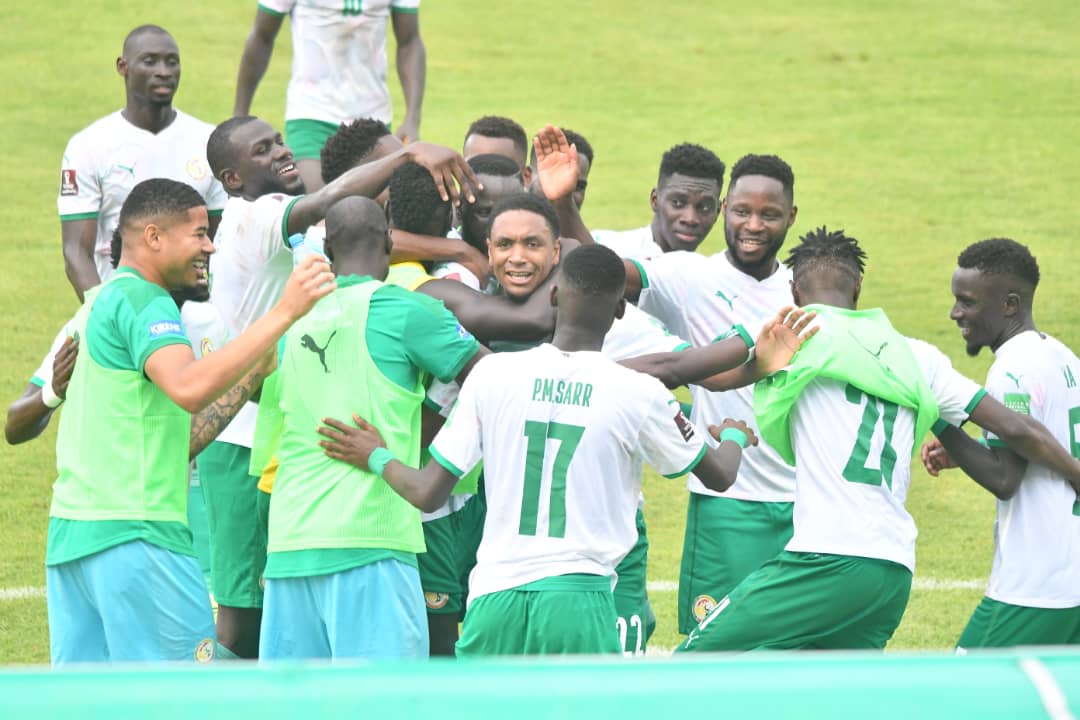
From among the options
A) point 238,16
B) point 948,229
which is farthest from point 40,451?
point 238,16

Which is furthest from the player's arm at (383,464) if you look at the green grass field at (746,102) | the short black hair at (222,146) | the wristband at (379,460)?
the green grass field at (746,102)

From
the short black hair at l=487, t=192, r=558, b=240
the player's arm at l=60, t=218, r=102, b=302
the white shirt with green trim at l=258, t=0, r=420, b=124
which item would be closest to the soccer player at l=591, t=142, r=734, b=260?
the short black hair at l=487, t=192, r=558, b=240

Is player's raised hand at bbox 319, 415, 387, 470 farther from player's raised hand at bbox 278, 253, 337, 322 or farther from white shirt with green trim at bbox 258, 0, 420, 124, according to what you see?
white shirt with green trim at bbox 258, 0, 420, 124

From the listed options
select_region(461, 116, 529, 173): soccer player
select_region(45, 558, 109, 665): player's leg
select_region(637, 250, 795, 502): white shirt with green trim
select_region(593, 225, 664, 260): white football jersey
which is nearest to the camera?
select_region(45, 558, 109, 665): player's leg

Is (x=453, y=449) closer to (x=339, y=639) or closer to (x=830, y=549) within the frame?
(x=339, y=639)

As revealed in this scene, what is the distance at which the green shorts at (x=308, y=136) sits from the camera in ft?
37.8

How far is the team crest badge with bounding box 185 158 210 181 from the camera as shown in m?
9.30

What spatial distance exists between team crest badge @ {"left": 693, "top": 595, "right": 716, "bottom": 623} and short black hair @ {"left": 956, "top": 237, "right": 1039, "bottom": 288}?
1715mm

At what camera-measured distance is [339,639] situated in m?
5.78

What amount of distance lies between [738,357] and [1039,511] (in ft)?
4.38

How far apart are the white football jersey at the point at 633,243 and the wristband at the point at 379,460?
2.27 meters

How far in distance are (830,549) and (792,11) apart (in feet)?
55.2

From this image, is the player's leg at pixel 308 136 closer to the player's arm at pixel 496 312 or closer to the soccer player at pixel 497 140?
the soccer player at pixel 497 140

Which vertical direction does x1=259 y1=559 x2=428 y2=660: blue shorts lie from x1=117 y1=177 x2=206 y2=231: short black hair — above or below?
below
